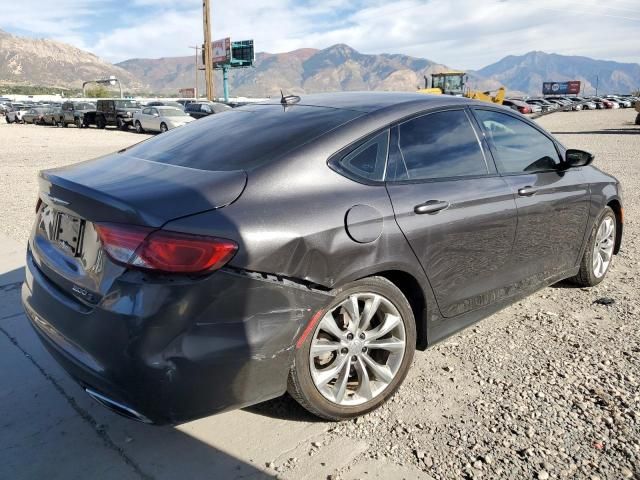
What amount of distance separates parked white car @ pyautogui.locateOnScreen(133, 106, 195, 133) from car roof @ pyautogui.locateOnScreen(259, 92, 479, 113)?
23.7m

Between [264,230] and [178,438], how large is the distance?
1.17m

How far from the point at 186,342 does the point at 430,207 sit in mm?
1470

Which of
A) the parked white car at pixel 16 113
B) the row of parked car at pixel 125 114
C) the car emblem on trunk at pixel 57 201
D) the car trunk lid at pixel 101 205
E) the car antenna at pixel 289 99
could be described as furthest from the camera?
the parked white car at pixel 16 113

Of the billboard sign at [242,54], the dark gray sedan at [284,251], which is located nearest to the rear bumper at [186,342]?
the dark gray sedan at [284,251]

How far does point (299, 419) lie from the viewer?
275 centimetres

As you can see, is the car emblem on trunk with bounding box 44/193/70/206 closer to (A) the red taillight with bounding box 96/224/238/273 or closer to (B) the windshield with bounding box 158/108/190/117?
(A) the red taillight with bounding box 96/224/238/273

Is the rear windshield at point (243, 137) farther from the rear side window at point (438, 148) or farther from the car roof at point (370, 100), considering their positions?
the rear side window at point (438, 148)

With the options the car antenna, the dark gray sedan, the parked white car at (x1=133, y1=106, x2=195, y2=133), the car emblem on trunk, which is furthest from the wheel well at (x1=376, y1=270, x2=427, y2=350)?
the parked white car at (x1=133, y1=106, x2=195, y2=133)

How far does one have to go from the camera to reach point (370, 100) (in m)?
3.22

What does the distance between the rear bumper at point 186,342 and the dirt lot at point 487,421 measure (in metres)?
0.41

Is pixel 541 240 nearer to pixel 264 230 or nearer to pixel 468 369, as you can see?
pixel 468 369

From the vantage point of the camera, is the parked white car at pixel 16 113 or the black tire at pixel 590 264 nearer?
the black tire at pixel 590 264

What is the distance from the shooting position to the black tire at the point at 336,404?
2428 mm

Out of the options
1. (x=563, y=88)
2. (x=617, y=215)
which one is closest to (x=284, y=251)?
(x=617, y=215)
